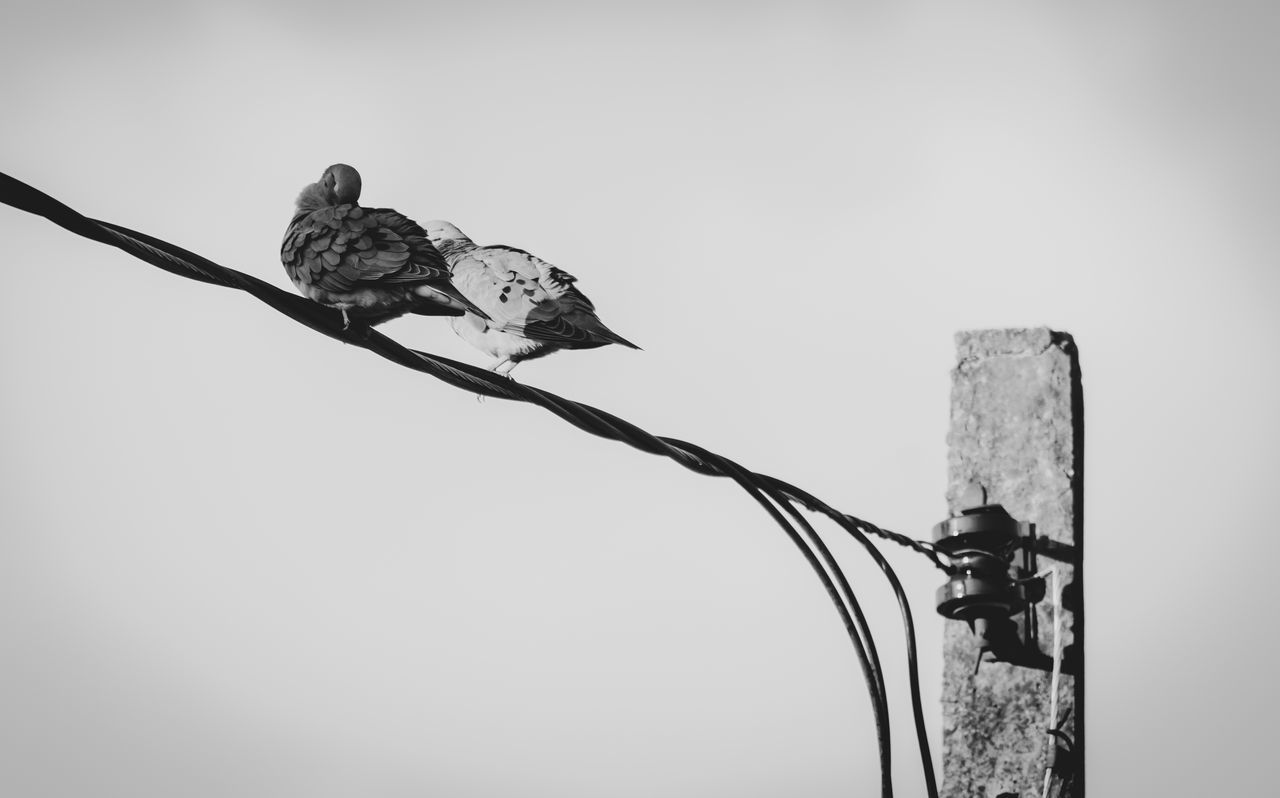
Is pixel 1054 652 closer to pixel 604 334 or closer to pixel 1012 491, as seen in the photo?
pixel 1012 491

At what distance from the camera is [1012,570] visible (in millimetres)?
3715

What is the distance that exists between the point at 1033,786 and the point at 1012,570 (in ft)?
1.98

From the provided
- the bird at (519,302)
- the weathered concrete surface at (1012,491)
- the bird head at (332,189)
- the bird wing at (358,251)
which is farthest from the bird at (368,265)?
the weathered concrete surface at (1012,491)

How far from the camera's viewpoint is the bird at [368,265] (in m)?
3.31

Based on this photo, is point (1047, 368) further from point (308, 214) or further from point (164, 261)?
point (164, 261)

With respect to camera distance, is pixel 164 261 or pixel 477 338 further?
pixel 477 338

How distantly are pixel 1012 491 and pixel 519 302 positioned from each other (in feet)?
5.26

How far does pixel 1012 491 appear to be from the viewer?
3768 mm

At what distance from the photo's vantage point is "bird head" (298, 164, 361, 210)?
145 inches

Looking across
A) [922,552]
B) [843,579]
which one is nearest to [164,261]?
[843,579]

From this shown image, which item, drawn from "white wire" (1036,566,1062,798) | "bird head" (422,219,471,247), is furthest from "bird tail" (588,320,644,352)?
"white wire" (1036,566,1062,798)

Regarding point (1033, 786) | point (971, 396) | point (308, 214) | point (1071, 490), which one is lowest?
point (1033, 786)

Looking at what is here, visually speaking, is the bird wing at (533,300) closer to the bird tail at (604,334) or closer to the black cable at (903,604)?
the bird tail at (604,334)

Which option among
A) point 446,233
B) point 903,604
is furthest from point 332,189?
point 903,604
